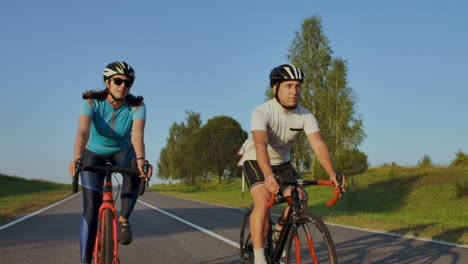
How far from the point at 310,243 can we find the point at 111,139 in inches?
89.8

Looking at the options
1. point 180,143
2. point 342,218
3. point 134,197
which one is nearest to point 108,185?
point 134,197

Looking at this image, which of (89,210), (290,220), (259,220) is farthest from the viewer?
(89,210)

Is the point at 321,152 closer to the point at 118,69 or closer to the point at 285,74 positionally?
the point at 285,74

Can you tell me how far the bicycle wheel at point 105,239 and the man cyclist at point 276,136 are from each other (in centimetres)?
123

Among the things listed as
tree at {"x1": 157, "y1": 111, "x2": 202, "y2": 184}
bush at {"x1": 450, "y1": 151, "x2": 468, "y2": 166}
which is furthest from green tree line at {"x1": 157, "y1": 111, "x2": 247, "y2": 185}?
bush at {"x1": 450, "y1": 151, "x2": 468, "y2": 166}

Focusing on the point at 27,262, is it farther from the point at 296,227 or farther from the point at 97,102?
the point at 296,227

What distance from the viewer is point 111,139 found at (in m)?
4.85

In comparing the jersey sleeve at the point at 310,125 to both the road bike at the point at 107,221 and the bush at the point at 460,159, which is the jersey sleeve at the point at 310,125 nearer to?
the road bike at the point at 107,221

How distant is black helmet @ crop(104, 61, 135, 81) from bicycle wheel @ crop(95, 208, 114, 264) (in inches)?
49.2

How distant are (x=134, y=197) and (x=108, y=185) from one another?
0.36 m

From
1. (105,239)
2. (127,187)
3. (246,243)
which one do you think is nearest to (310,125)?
(246,243)

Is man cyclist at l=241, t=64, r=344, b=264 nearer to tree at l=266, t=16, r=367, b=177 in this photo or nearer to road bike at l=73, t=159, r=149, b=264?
road bike at l=73, t=159, r=149, b=264

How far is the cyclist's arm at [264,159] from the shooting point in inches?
146

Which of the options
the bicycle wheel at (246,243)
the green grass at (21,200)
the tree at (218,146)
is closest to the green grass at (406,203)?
the bicycle wheel at (246,243)
